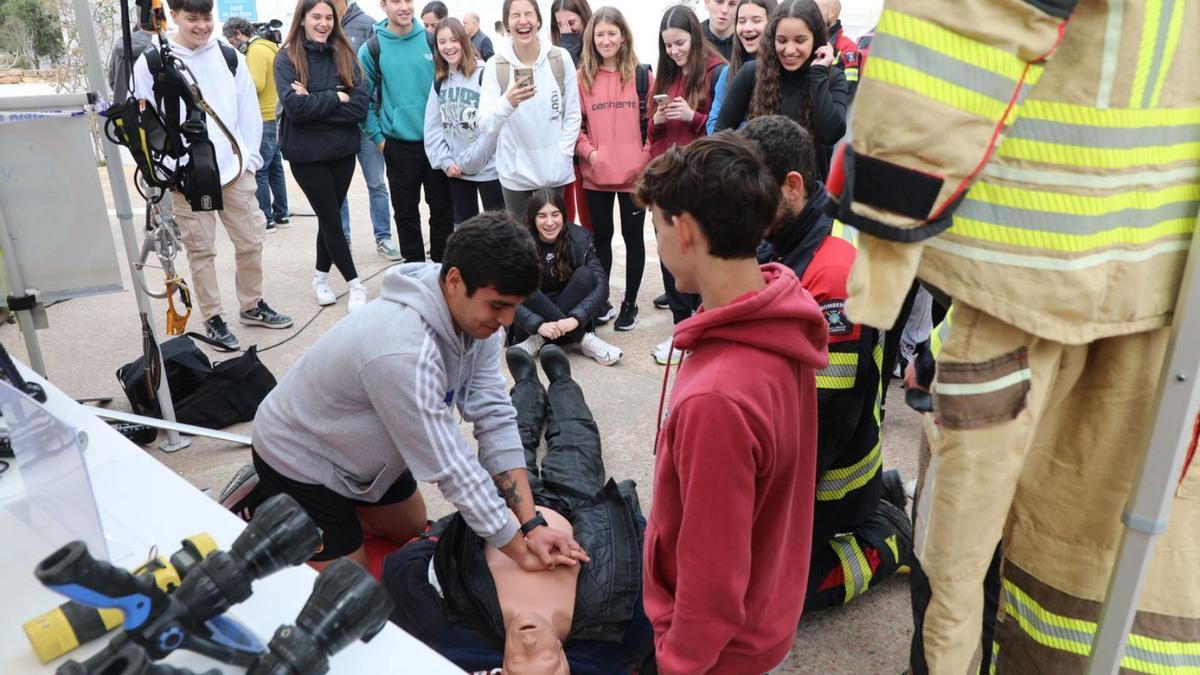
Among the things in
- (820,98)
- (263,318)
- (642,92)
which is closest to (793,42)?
(820,98)

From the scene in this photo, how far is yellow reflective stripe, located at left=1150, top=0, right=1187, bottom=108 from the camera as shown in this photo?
1.14 meters

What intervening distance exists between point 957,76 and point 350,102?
450 cm

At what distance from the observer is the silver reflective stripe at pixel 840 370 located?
2.36 meters

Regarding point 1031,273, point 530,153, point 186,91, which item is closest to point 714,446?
point 1031,273

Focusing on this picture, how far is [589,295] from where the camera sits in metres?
4.70

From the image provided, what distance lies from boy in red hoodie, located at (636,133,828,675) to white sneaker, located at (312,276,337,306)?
4073 mm

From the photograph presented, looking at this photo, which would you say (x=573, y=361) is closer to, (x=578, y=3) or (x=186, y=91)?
(x=186, y=91)

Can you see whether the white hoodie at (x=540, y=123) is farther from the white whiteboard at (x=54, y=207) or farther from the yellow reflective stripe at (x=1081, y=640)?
the yellow reflective stripe at (x=1081, y=640)

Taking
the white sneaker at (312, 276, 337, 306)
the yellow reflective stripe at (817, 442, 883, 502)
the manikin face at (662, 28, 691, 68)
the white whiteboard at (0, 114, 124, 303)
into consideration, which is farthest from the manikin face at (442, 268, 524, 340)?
the white sneaker at (312, 276, 337, 306)

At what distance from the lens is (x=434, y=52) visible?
545 cm

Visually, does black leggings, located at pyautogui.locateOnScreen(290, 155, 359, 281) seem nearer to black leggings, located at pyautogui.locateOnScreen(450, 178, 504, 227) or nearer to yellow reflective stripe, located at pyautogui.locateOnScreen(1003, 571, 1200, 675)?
black leggings, located at pyautogui.locateOnScreen(450, 178, 504, 227)

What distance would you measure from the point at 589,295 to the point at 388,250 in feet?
7.97

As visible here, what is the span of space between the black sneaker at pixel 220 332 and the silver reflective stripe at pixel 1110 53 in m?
4.41

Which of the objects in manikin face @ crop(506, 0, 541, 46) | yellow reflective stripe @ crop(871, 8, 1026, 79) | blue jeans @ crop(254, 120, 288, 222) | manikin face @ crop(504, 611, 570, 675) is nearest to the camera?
yellow reflective stripe @ crop(871, 8, 1026, 79)
